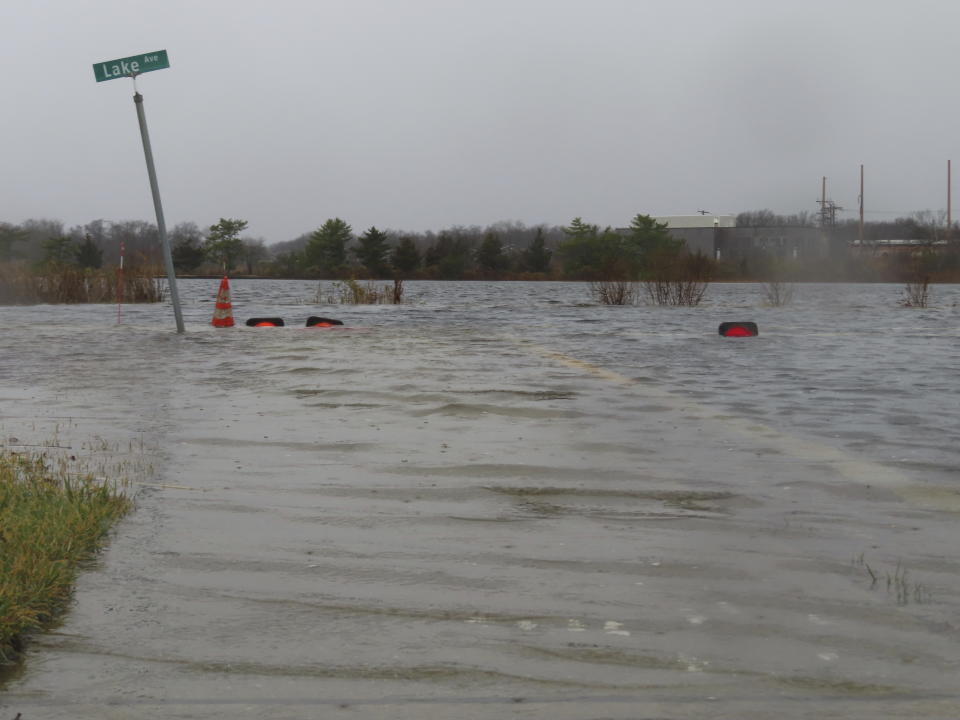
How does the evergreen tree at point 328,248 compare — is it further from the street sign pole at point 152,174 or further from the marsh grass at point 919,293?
the street sign pole at point 152,174

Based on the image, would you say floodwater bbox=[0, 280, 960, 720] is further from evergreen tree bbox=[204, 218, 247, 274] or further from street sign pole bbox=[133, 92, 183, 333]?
evergreen tree bbox=[204, 218, 247, 274]

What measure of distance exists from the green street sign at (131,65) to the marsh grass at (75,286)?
17.8 metres

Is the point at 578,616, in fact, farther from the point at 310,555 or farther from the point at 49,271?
the point at 49,271

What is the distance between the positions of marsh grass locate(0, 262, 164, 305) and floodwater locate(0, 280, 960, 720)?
23.8m

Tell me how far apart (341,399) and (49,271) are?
2760 centimetres

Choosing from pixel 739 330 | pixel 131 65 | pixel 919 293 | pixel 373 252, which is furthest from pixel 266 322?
pixel 373 252

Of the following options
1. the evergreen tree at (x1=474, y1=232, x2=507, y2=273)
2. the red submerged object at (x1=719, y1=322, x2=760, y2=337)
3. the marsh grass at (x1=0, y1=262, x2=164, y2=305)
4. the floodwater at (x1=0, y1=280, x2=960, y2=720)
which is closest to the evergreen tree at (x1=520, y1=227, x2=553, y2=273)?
the evergreen tree at (x1=474, y1=232, x2=507, y2=273)

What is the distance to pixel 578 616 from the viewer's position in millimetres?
3436

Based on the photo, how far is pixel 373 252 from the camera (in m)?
107

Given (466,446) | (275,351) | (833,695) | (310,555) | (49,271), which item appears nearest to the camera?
(833,695)

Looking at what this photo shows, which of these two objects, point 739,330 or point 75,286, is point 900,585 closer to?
point 739,330

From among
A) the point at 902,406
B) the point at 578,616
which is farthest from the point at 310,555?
the point at 902,406

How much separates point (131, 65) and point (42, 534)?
1300 cm

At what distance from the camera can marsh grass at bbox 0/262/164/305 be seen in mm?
33000
